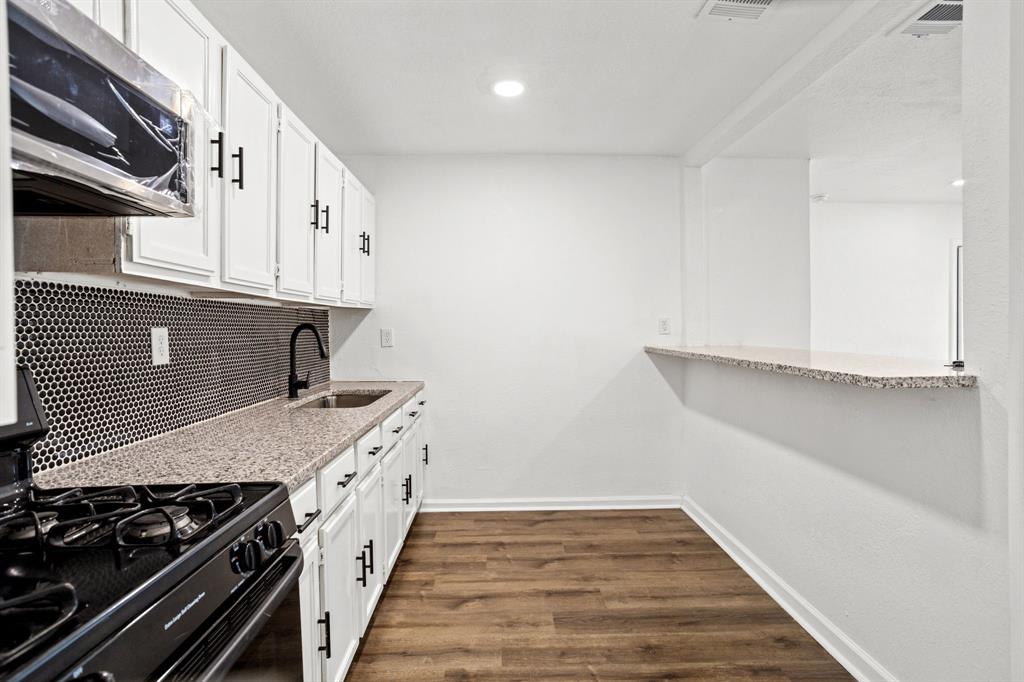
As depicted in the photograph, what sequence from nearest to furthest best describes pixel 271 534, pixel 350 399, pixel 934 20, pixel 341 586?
pixel 271 534 → pixel 341 586 → pixel 934 20 → pixel 350 399

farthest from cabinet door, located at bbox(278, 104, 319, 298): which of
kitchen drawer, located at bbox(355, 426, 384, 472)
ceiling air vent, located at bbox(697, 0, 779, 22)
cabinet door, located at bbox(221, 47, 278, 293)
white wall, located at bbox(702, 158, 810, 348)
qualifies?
white wall, located at bbox(702, 158, 810, 348)

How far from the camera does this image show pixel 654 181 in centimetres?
365

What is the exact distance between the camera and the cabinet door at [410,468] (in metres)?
2.79

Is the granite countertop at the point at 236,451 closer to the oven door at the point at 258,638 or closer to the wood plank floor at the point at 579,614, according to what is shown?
the oven door at the point at 258,638

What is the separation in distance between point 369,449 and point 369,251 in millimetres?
1697

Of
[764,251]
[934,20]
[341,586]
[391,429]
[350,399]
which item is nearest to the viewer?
[341,586]

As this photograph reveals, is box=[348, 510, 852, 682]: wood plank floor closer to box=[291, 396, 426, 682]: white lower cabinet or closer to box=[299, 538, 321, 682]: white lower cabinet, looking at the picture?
box=[291, 396, 426, 682]: white lower cabinet

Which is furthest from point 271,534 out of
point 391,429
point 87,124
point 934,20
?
point 934,20

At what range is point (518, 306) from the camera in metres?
3.64

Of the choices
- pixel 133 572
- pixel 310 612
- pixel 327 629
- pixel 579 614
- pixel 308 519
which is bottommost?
pixel 579 614

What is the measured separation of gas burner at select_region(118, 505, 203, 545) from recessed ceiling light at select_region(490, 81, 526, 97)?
2221 mm

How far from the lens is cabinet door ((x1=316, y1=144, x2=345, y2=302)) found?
247cm

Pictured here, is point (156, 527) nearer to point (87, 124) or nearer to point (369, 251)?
point (87, 124)

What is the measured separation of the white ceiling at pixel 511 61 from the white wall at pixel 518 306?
15.8 inches
